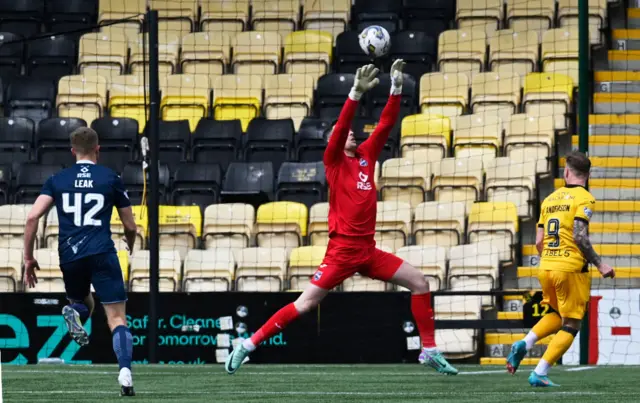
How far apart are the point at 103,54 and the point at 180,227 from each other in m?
4.47

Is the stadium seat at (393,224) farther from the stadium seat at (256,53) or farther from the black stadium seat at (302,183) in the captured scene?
the stadium seat at (256,53)

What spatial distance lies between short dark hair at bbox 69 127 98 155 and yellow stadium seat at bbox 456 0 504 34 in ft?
37.7

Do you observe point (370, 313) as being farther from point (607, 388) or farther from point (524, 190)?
point (607, 388)

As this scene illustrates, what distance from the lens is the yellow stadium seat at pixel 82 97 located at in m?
18.5

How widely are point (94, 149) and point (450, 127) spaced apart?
9.35 m

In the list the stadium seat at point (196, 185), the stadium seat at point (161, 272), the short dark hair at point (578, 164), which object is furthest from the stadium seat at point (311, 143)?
the short dark hair at point (578, 164)

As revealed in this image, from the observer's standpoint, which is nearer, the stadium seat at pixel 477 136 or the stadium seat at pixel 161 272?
the stadium seat at pixel 161 272

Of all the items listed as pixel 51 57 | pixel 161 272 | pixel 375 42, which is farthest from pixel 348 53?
pixel 375 42

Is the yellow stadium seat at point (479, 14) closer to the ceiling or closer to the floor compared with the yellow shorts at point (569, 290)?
closer to the ceiling

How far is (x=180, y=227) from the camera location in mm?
16031

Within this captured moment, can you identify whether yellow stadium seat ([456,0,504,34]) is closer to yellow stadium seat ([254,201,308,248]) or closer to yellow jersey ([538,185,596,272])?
yellow stadium seat ([254,201,308,248])

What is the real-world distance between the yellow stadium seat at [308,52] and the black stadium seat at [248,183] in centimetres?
247

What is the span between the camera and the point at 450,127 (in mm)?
17250

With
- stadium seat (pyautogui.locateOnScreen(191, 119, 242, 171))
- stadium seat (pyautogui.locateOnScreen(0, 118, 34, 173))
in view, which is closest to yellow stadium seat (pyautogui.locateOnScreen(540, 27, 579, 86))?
stadium seat (pyautogui.locateOnScreen(191, 119, 242, 171))
